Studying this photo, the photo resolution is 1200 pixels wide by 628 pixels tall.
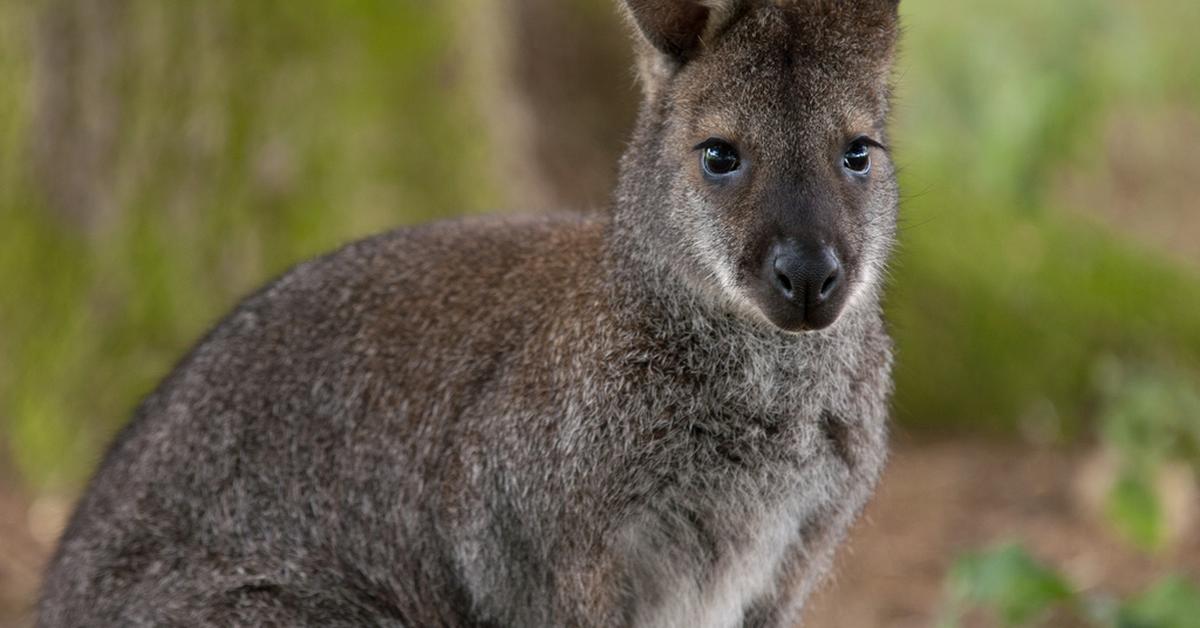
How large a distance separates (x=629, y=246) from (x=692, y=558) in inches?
33.3

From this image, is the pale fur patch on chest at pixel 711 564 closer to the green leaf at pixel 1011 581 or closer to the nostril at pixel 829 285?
the nostril at pixel 829 285

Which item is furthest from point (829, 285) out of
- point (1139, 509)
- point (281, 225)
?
point (281, 225)

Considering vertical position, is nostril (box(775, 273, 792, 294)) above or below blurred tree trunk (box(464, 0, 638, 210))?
below

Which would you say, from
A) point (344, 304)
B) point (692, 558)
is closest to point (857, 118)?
point (692, 558)

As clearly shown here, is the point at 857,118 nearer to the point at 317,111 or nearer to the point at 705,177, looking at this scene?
the point at 705,177

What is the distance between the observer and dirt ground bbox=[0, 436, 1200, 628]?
7.04 metres

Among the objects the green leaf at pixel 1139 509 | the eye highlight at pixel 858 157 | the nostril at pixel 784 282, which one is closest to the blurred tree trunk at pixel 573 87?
the green leaf at pixel 1139 509

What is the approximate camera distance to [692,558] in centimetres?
433

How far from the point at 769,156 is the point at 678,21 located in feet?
1.57

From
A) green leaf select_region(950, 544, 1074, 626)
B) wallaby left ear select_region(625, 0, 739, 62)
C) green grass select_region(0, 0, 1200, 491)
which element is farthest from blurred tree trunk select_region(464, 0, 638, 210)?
wallaby left ear select_region(625, 0, 739, 62)

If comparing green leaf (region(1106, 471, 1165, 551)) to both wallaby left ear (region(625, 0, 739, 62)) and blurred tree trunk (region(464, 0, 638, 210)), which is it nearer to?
blurred tree trunk (region(464, 0, 638, 210))

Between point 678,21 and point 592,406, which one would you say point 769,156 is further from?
point 592,406

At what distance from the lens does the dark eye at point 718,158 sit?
4098 millimetres

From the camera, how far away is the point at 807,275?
384cm
